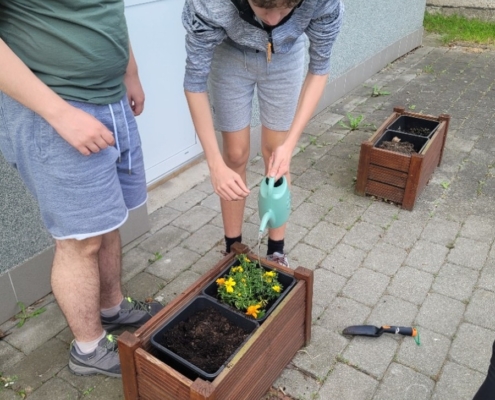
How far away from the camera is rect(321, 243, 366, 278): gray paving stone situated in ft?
9.34

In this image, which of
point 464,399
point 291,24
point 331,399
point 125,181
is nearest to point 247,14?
point 291,24

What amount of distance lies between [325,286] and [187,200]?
1274 millimetres

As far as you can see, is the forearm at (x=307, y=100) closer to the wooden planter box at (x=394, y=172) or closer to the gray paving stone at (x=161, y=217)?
the wooden planter box at (x=394, y=172)

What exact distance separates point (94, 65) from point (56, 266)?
2.65 ft

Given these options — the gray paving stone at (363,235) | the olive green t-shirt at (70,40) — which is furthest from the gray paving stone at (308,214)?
the olive green t-shirt at (70,40)

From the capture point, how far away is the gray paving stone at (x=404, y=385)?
210 centimetres

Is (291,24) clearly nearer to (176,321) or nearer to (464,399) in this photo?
(176,321)

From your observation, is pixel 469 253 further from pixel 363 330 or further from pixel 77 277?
pixel 77 277

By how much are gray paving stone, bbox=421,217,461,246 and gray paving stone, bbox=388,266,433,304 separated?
0.37m

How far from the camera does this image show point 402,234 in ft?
10.4

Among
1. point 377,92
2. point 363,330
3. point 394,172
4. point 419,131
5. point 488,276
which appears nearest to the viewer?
point 363,330

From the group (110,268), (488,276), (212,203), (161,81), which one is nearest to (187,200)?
(212,203)

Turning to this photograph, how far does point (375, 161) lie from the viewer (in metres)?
3.37

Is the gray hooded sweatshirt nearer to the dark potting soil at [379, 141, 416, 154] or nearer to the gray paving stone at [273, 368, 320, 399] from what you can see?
the gray paving stone at [273, 368, 320, 399]
